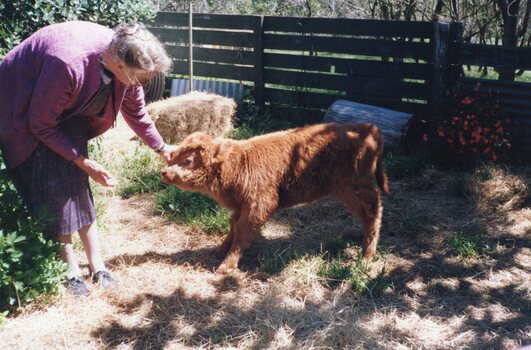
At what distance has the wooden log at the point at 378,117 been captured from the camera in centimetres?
724

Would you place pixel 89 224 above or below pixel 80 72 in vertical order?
below

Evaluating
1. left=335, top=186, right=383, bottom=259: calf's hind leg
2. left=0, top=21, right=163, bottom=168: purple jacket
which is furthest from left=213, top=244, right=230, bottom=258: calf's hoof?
left=0, top=21, right=163, bottom=168: purple jacket

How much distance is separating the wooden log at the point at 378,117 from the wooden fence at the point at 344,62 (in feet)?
1.64

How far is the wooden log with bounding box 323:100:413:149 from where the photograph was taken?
7242 mm

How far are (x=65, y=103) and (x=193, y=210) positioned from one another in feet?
8.04

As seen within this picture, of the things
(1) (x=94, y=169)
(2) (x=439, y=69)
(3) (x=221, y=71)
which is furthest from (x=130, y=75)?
(3) (x=221, y=71)

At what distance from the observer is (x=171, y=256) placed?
5.03m

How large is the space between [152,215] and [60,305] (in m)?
2.05

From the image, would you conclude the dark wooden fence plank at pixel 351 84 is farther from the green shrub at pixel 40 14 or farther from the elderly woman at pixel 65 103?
the elderly woman at pixel 65 103

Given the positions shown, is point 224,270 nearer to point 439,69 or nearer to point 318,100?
point 439,69

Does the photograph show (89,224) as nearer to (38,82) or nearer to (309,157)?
(38,82)

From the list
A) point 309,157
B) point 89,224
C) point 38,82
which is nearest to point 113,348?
point 89,224

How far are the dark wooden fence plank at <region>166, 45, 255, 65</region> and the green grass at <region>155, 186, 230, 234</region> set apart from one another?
14.7 feet

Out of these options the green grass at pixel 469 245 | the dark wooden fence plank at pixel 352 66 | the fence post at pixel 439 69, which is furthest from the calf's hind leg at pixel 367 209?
the dark wooden fence plank at pixel 352 66
